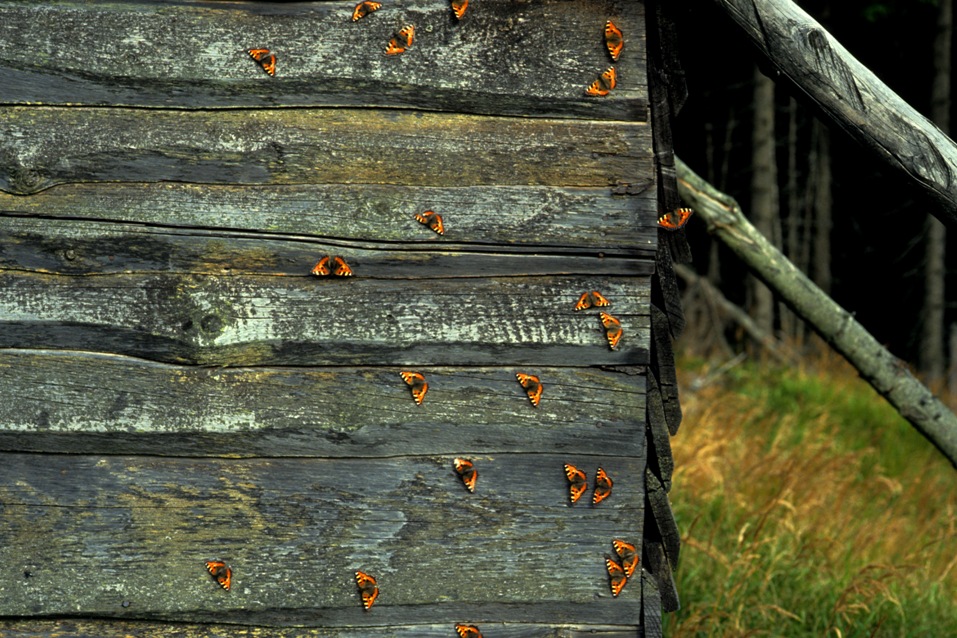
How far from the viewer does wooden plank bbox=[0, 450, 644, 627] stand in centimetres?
200

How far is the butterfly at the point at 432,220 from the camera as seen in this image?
1.99 m

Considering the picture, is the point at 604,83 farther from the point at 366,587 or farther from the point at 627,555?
the point at 366,587

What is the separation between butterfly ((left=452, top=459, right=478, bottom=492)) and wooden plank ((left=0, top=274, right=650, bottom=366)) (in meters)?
0.24

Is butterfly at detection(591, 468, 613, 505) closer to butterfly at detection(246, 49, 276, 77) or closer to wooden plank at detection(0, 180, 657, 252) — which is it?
Result: wooden plank at detection(0, 180, 657, 252)

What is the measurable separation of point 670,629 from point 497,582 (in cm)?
135

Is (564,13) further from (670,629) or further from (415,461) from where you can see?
(670,629)

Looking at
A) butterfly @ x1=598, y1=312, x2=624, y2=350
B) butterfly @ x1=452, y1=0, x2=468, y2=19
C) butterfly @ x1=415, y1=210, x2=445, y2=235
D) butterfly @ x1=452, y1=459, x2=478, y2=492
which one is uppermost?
butterfly @ x1=452, y1=0, x2=468, y2=19

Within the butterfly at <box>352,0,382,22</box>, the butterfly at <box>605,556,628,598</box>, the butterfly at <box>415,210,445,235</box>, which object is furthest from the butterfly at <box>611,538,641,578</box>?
the butterfly at <box>352,0,382,22</box>

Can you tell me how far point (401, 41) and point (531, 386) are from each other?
0.88 m

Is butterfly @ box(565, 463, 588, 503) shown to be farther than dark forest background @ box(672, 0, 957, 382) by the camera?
No

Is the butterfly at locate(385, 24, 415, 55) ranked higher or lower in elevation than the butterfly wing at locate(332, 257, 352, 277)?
higher

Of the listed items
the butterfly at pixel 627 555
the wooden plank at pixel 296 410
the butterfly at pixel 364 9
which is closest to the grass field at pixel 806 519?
the butterfly at pixel 627 555

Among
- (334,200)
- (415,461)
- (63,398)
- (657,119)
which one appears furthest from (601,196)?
(63,398)

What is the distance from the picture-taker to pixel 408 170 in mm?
1998
